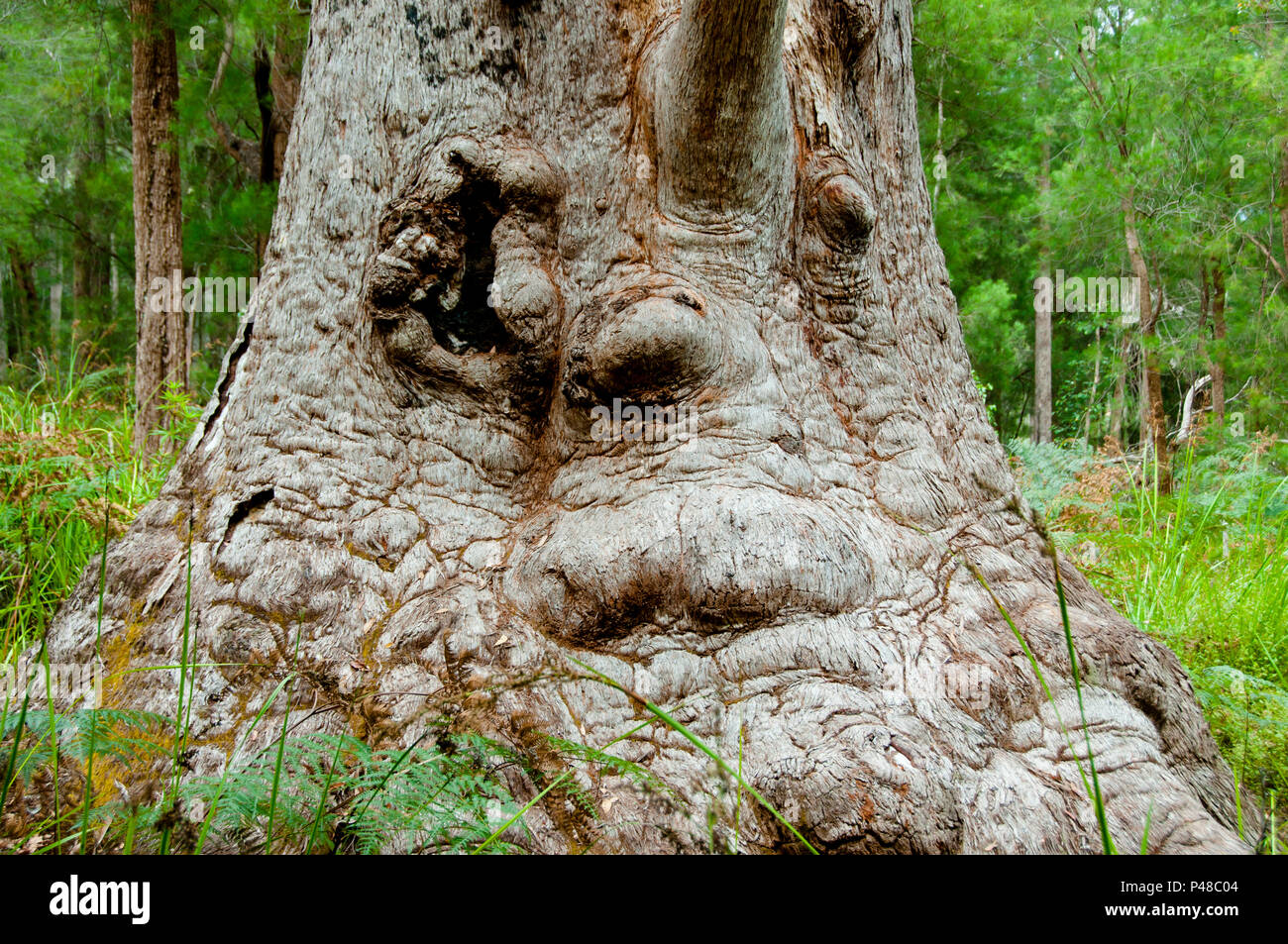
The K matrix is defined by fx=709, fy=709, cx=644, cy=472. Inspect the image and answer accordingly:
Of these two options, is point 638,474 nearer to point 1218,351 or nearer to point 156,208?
point 156,208

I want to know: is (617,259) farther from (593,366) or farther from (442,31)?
(442,31)

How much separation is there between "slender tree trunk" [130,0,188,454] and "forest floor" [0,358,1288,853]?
0.57m

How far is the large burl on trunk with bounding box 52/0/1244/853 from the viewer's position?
1.62 m

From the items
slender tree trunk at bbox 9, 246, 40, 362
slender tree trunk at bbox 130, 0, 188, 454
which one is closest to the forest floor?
slender tree trunk at bbox 130, 0, 188, 454

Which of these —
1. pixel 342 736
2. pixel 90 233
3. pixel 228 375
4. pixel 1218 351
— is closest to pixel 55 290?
pixel 90 233

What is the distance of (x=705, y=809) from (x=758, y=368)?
120cm

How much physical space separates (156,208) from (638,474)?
6.59 m

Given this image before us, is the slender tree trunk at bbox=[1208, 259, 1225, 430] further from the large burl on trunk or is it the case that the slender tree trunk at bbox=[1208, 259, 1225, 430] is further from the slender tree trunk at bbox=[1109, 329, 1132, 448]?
the large burl on trunk

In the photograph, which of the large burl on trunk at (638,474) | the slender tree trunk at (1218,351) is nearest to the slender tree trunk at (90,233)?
the large burl on trunk at (638,474)

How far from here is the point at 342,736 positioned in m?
1.30

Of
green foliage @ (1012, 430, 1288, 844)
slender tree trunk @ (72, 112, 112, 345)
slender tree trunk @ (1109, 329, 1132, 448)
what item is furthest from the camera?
slender tree trunk @ (72, 112, 112, 345)

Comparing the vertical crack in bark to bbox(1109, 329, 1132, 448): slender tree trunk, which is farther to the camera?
bbox(1109, 329, 1132, 448): slender tree trunk

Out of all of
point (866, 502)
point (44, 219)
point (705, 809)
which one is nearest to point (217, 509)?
point (705, 809)
